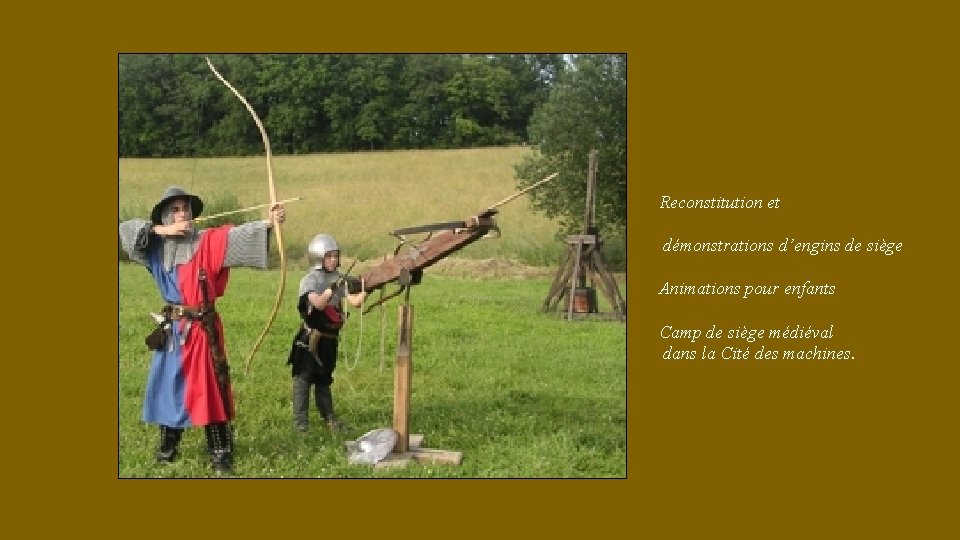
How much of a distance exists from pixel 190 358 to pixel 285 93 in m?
12.3

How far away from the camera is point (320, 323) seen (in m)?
7.38

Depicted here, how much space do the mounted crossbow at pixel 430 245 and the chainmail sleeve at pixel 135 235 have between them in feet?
5.46

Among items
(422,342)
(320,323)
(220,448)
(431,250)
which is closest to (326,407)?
(320,323)

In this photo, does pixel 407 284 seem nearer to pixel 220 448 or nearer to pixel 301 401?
pixel 301 401

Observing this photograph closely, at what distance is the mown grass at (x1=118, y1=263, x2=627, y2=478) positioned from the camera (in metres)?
6.74

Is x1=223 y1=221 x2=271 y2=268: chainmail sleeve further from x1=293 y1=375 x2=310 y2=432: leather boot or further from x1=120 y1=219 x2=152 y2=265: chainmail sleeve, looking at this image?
x1=293 y1=375 x2=310 y2=432: leather boot

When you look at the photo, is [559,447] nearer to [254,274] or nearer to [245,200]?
[254,274]

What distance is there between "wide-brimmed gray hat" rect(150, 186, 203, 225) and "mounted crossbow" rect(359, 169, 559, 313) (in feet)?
4.58

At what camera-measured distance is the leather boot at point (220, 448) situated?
21.4 feet

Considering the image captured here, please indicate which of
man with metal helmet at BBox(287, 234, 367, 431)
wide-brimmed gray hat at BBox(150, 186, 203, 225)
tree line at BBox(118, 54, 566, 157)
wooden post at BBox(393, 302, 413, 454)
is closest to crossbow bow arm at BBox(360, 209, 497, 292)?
man with metal helmet at BBox(287, 234, 367, 431)

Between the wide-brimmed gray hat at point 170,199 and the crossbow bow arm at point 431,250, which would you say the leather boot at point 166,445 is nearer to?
the wide-brimmed gray hat at point 170,199

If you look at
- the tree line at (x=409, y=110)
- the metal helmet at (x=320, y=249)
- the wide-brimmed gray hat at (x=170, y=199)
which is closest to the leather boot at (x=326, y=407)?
the metal helmet at (x=320, y=249)

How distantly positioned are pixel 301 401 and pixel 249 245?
1786mm

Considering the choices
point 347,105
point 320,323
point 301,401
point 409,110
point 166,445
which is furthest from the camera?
point 409,110
